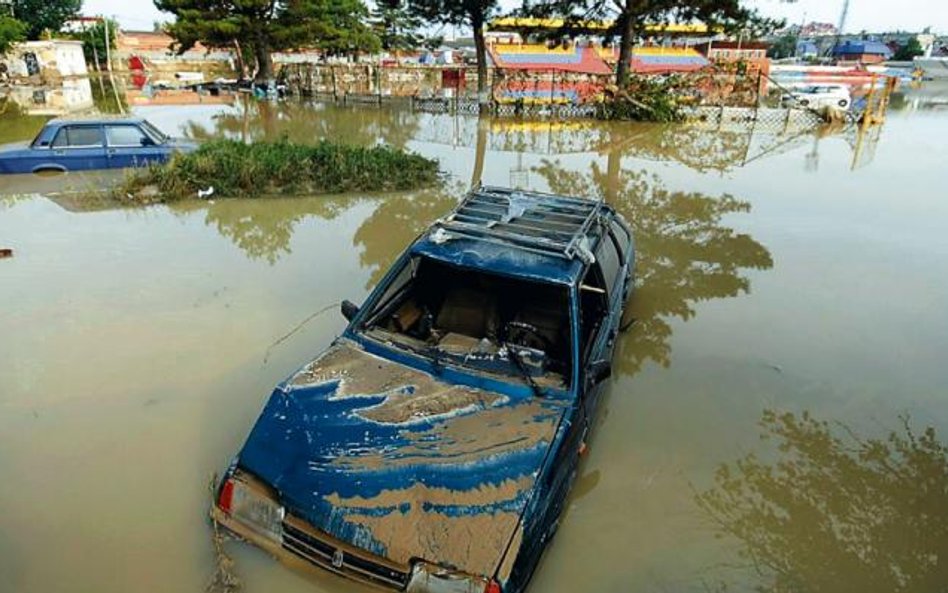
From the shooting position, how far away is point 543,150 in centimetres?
1705

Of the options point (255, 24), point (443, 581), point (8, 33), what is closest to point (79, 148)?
point (443, 581)

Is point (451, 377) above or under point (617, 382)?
above

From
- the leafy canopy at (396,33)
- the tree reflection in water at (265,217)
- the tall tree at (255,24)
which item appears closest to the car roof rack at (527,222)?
the tree reflection in water at (265,217)

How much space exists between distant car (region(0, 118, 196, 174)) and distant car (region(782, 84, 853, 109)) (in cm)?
2396

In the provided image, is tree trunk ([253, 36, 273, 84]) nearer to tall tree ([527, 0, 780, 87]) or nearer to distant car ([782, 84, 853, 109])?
tall tree ([527, 0, 780, 87])

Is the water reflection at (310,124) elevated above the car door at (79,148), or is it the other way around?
the car door at (79,148)

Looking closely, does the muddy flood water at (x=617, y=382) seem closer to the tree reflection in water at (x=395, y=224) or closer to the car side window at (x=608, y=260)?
the tree reflection in water at (x=395, y=224)

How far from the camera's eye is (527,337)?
4.42m

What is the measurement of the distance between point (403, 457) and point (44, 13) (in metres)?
62.8

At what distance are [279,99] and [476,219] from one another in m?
28.8

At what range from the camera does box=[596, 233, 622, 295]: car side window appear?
16.6ft

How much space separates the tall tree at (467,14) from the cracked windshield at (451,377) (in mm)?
13806

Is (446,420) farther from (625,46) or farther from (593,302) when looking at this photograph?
(625,46)

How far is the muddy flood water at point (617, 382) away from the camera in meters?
3.74
